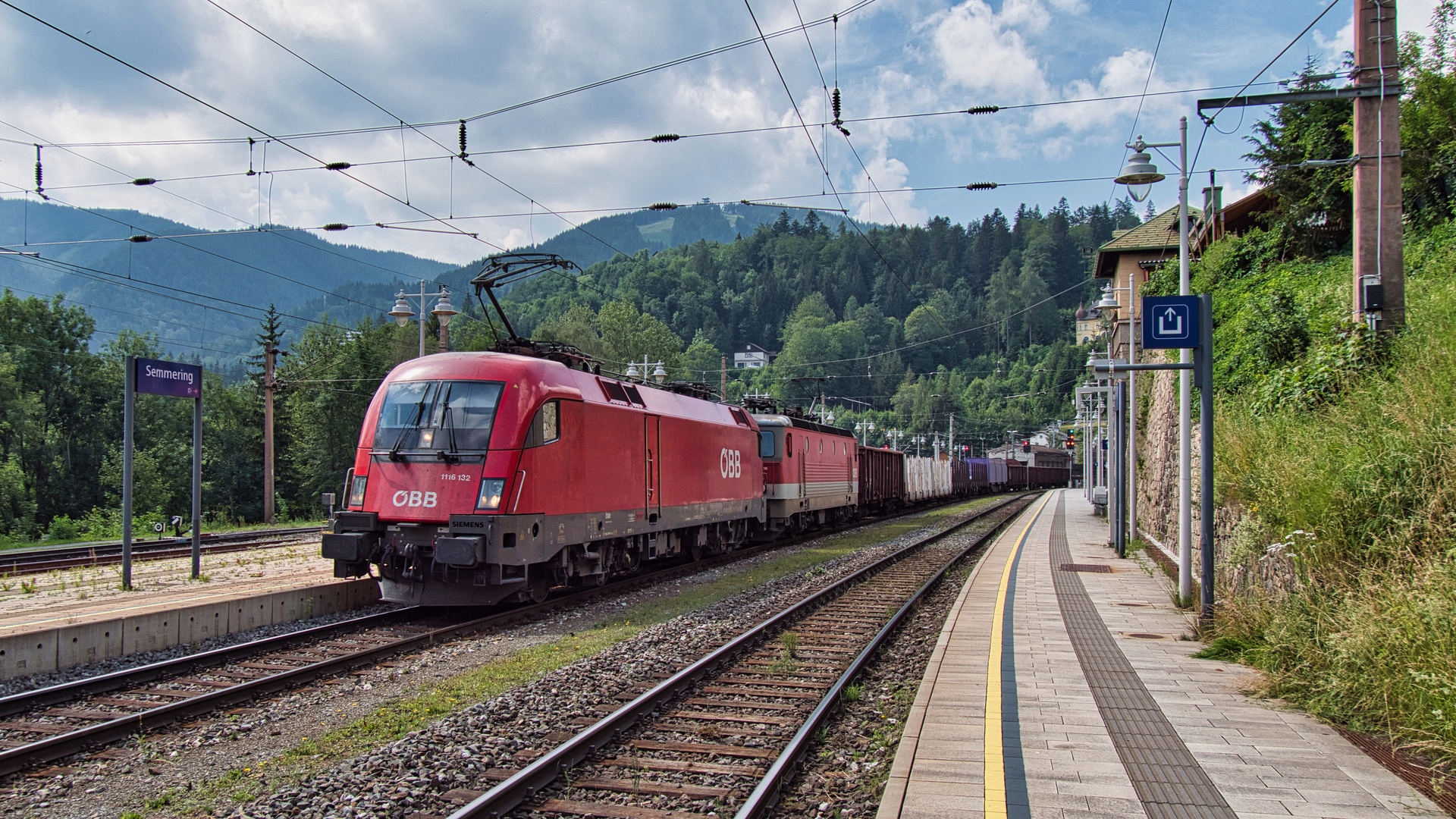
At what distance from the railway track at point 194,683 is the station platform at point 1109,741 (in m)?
5.27

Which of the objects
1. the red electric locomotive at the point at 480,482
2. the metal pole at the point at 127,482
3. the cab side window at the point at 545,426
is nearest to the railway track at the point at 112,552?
the metal pole at the point at 127,482

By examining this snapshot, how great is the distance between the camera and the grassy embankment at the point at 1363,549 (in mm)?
5598

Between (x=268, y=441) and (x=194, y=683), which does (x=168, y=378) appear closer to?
(x=194, y=683)

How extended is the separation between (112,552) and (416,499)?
42.7 ft

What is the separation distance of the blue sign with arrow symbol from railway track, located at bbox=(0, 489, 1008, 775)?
26.4 ft

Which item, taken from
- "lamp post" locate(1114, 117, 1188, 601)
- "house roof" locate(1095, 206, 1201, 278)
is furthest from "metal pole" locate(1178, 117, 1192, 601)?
"house roof" locate(1095, 206, 1201, 278)

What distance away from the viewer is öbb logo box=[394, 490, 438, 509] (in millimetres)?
10852

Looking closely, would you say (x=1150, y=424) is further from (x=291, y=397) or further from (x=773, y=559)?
(x=291, y=397)

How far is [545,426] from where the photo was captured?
11.4m

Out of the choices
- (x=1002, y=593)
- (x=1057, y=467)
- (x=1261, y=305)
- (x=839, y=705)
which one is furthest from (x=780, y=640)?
(x=1057, y=467)

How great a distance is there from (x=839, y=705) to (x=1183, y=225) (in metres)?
9.13

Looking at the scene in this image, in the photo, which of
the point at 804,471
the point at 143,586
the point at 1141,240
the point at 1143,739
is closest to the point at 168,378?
the point at 143,586

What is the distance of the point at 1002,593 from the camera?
13.1m

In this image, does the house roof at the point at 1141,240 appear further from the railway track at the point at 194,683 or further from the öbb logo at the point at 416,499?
the railway track at the point at 194,683
